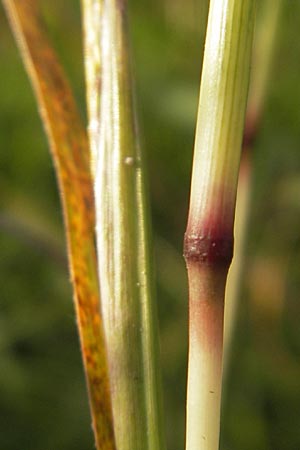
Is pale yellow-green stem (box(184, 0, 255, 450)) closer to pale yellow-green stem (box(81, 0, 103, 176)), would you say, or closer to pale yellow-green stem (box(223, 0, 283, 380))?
pale yellow-green stem (box(81, 0, 103, 176))

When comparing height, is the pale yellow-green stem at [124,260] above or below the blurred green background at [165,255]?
above

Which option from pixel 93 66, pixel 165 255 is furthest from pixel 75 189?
pixel 165 255

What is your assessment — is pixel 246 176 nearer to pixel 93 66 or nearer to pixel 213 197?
pixel 93 66

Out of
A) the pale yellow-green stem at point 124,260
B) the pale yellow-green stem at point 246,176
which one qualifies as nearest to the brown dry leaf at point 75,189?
the pale yellow-green stem at point 124,260

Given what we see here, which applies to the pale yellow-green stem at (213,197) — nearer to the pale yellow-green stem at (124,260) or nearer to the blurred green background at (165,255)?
the pale yellow-green stem at (124,260)

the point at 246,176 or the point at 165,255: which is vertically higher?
the point at 246,176

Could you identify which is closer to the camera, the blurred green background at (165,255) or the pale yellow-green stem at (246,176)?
the pale yellow-green stem at (246,176)
